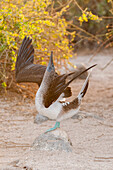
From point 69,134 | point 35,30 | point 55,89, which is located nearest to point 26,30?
point 35,30

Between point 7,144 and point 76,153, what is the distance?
797 millimetres

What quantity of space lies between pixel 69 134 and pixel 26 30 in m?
1.66

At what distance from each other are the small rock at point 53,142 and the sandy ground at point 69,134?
0.06 metres

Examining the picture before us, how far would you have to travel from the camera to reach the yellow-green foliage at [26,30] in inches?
156

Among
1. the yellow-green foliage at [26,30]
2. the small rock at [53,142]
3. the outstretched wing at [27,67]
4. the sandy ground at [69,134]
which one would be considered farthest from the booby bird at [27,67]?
the yellow-green foliage at [26,30]

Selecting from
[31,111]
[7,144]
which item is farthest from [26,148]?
[31,111]

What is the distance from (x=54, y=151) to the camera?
2.65m

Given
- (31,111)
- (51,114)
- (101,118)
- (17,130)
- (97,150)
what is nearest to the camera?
(51,114)

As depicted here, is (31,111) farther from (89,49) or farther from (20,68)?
(89,49)

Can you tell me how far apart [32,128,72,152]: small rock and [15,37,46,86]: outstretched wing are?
1.77 feet

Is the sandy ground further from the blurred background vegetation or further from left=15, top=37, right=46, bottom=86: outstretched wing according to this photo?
left=15, top=37, right=46, bottom=86: outstretched wing

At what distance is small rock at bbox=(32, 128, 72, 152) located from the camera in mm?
2680

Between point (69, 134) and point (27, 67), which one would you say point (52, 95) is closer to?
point (27, 67)

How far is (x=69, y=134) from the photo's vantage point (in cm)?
334
